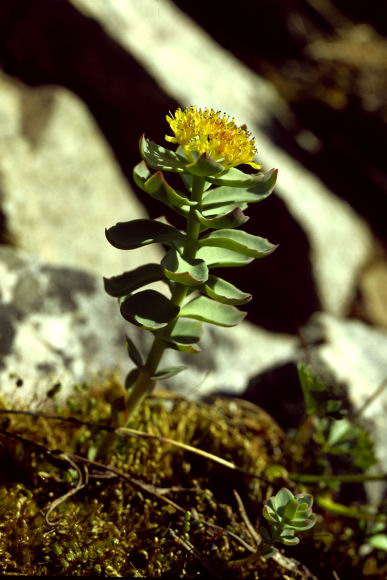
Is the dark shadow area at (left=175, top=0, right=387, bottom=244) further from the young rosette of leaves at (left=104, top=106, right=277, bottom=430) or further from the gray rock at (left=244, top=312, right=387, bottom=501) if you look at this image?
the young rosette of leaves at (left=104, top=106, right=277, bottom=430)

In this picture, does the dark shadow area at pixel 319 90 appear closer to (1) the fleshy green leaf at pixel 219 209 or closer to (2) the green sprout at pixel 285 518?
(1) the fleshy green leaf at pixel 219 209

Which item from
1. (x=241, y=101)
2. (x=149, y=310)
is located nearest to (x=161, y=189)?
(x=149, y=310)

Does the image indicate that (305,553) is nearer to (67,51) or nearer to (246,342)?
(246,342)

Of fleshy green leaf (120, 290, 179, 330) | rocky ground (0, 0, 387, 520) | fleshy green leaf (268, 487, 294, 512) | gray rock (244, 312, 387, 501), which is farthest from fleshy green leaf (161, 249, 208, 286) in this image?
gray rock (244, 312, 387, 501)

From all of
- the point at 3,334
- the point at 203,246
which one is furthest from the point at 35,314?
the point at 203,246

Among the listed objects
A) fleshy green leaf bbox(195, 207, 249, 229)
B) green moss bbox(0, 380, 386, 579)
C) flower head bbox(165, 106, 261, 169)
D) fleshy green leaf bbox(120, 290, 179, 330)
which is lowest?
green moss bbox(0, 380, 386, 579)
